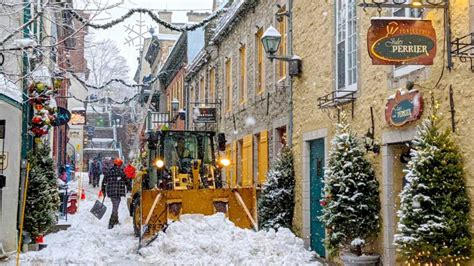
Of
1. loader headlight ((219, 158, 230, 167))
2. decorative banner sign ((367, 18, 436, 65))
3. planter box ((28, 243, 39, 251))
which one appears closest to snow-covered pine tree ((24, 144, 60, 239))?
planter box ((28, 243, 39, 251))

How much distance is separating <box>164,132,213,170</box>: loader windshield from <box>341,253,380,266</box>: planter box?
246 inches

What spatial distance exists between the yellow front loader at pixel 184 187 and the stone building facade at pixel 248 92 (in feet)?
5.23

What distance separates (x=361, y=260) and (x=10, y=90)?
6.78 meters

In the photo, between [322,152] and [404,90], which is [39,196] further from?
[404,90]

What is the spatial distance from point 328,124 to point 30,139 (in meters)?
6.45

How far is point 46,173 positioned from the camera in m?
14.1

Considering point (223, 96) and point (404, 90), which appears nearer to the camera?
point (404, 90)

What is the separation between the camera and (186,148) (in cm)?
1552

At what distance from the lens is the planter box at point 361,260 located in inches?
381

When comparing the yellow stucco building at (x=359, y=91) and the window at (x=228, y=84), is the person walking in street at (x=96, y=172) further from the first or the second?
the yellow stucco building at (x=359, y=91)

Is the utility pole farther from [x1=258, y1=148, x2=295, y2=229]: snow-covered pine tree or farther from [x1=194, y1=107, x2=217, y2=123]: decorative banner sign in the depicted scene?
[x1=194, y1=107, x2=217, y2=123]: decorative banner sign

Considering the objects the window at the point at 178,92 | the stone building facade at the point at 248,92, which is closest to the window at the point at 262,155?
the stone building facade at the point at 248,92

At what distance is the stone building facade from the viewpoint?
15.7m

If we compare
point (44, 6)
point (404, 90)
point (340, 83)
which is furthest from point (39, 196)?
point (404, 90)
